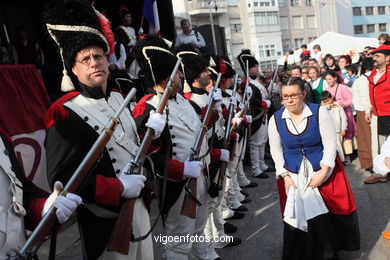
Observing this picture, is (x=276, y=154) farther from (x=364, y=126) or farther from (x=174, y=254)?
(x=364, y=126)

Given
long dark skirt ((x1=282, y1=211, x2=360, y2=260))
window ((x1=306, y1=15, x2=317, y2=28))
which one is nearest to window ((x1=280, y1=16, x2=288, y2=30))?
window ((x1=306, y1=15, x2=317, y2=28))

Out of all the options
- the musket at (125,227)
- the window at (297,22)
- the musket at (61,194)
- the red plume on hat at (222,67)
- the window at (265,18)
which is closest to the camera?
the musket at (61,194)

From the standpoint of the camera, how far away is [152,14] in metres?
7.57

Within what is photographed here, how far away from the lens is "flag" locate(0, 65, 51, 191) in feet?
10.8

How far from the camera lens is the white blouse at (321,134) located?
345 cm

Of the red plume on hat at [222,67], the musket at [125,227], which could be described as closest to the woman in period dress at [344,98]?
the red plume on hat at [222,67]

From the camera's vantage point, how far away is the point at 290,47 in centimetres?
4803

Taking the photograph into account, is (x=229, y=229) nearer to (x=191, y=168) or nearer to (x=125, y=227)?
(x=191, y=168)

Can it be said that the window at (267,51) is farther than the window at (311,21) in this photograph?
No

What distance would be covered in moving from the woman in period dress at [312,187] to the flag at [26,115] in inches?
89.7

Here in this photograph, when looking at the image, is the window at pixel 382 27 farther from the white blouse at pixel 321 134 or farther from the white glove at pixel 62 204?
the white glove at pixel 62 204

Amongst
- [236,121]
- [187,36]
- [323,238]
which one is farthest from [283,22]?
[323,238]

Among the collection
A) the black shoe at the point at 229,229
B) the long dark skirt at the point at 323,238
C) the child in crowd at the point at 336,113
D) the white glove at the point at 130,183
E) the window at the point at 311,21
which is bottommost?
the black shoe at the point at 229,229

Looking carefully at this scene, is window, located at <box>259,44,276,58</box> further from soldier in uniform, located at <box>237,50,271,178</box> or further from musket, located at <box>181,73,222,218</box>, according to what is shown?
musket, located at <box>181,73,222,218</box>
